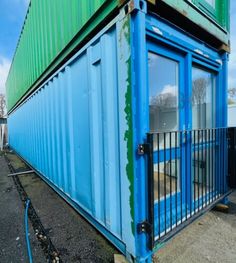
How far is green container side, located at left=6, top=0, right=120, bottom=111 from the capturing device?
2223 mm

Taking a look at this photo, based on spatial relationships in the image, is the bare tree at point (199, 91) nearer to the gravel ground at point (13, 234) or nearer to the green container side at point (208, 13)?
the green container side at point (208, 13)

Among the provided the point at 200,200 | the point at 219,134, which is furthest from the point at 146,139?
the point at 219,134

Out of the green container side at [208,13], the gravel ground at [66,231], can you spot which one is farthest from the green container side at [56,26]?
the gravel ground at [66,231]

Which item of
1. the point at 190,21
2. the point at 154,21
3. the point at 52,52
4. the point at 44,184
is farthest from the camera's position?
the point at 44,184

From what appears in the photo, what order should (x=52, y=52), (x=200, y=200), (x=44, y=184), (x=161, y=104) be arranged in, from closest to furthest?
(x=161, y=104) → (x=200, y=200) → (x=52, y=52) → (x=44, y=184)

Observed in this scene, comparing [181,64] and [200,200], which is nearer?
[181,64]

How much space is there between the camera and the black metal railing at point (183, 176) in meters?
2.02

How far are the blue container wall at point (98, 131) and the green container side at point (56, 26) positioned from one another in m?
0.24

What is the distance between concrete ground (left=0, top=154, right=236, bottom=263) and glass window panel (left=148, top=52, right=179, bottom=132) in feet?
4.27

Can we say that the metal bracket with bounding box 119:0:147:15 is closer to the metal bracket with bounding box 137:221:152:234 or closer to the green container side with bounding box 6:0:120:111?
the green container side with bounding box 6:0:120:111

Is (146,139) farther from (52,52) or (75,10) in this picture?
(52,52)

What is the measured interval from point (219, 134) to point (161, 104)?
3.87 ft

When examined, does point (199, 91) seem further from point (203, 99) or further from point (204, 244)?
point (204, 244)

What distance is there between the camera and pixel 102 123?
2.20 meters
